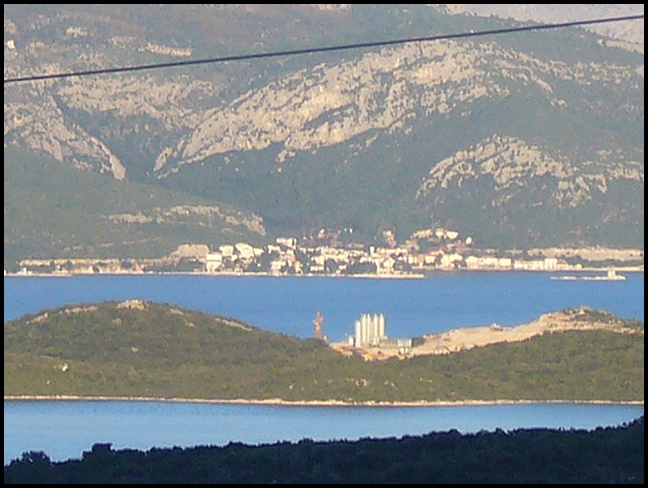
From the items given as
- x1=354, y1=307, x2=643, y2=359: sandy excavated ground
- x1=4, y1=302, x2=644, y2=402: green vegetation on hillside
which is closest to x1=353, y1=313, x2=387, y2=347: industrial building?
x1=354, y1=307, x2=643, y2=359: sandy excavated ground

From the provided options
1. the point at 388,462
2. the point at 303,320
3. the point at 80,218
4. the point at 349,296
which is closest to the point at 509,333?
the point at 388,462

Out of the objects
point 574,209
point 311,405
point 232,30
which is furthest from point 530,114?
point 311,405

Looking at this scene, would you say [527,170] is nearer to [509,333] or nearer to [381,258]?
[381,258]

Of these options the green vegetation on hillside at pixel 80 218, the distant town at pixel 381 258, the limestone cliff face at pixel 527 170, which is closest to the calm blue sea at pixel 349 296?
the distant town at pixel 381 258

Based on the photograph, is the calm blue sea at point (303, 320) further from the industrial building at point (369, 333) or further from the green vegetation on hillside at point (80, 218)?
the industrial building at point (369, 333)

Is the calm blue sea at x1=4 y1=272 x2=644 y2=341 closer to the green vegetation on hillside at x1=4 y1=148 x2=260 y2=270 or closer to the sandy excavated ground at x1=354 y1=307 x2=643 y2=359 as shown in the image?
the green vegetation on hillside at x1=4 y1=148 x2=260 y2=270

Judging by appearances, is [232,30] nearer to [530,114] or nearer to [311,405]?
[530,114]
